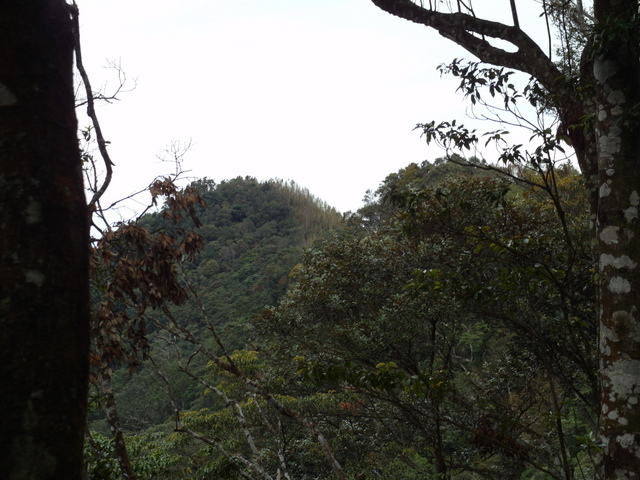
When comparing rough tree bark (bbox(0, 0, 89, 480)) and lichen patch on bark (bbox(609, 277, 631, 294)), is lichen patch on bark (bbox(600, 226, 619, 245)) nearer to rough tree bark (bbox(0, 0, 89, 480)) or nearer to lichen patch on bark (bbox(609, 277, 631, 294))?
lichen patch on bark (bbox(609, 277, 631, 294))

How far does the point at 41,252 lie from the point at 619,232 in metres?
2.00

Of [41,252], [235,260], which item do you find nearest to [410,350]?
[41,252]

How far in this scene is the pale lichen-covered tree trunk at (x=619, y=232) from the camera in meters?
1.77

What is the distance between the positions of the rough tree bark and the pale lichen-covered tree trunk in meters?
1.82

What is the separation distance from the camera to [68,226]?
0.70m

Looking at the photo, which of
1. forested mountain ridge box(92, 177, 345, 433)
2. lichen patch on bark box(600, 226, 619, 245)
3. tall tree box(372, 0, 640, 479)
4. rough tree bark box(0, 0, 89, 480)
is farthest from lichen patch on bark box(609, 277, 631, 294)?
forested mountain ridge box(92, 177, 345, 433)

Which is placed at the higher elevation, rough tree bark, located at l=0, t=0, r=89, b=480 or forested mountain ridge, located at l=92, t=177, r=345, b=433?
forested mountain ridge, located at l=92, t=177, r=345, b=433

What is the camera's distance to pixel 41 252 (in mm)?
656

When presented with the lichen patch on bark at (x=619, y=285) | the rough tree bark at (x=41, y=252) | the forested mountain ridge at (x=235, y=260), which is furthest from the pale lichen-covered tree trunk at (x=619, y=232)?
the forested mountain ridge at (x=235, y=260)

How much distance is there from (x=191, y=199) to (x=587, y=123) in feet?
7.76

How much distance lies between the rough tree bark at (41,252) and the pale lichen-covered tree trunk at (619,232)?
182cm

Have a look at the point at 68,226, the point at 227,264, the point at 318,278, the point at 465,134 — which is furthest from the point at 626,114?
the point at 227,264

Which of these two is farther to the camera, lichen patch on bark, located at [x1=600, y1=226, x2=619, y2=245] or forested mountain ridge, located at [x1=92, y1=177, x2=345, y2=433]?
forested mountain ridge, located at [x1=92, y1=177, x2=345, y2=433]

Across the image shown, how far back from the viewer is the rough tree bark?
0.59 metres
